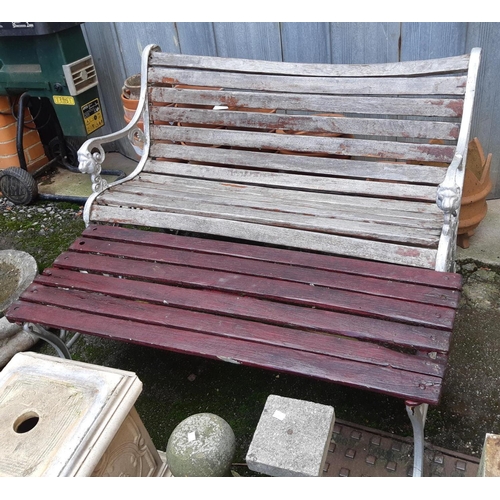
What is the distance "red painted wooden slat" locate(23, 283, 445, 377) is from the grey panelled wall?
2.11 metres

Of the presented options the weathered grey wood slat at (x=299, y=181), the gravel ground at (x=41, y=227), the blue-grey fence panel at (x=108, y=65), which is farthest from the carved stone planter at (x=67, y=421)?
the blue-grey fence panel at (x=108, y=65)

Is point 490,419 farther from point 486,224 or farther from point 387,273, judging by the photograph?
point 486,224

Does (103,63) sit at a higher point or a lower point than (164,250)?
higher

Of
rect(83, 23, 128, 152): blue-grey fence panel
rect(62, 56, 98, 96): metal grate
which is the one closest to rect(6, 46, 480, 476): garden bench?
rect(62, 56, 98, 96): metal grate

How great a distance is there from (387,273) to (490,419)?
0.80 meters

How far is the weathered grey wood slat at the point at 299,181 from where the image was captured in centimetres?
289

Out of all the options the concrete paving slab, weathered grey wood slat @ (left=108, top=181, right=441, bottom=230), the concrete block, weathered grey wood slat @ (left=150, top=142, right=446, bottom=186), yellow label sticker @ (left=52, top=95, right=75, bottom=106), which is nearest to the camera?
the concrete block

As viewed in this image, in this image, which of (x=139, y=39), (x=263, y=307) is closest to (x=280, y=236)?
(x=263, y=307)

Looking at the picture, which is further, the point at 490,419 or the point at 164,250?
the point at 164,250

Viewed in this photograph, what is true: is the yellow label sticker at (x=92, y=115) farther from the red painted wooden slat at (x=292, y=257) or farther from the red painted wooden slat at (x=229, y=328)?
the red painted wooden slat at (x=229, y=328)

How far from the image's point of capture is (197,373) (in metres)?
2.88

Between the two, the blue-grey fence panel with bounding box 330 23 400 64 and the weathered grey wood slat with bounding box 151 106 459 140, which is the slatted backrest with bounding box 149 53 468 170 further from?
the blue-grey fence panel with bounding box 330 23 400 64

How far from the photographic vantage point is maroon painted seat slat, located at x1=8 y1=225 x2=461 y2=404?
2.08 m

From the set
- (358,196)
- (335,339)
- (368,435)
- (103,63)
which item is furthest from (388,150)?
(103,63)
